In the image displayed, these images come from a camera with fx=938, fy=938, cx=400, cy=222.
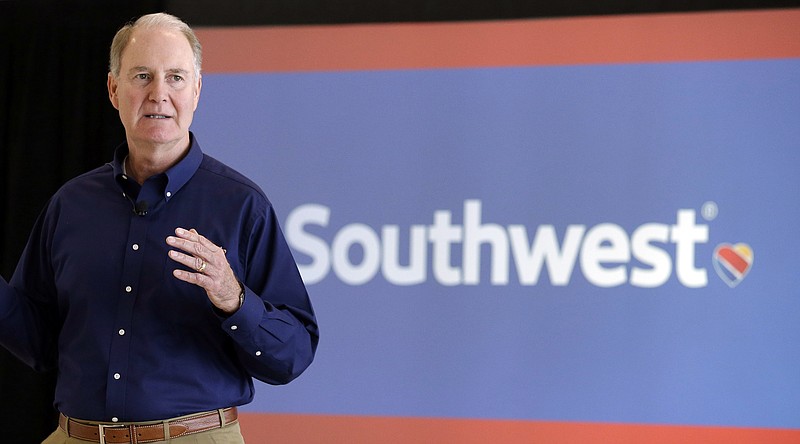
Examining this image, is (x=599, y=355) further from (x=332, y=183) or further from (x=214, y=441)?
(x=214, y=441)

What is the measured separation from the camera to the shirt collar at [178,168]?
6.24ft

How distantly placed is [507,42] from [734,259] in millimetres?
1459

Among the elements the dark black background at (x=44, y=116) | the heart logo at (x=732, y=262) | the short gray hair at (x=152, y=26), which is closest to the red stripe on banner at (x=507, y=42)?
the dark black background at (x=44, y=116)

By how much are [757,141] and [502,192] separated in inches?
46.2

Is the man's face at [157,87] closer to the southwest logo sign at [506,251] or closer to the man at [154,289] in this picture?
the man at [154,289]

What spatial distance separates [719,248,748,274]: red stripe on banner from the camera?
4.24 metres

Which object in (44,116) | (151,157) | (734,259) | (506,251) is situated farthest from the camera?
(44,116)

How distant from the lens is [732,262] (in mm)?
4254

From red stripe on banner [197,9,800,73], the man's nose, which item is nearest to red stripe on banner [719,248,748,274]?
red stripe on banner [197,9,800,73]

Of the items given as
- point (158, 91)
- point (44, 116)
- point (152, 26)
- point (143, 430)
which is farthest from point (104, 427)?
point (44, 116)

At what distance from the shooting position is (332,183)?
179 inches

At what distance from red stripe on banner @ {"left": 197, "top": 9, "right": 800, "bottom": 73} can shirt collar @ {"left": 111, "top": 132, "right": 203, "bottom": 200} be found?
268cm

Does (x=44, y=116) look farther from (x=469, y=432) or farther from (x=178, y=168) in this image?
(x=178, y=168)

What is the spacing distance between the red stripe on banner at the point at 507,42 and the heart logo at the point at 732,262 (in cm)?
88
